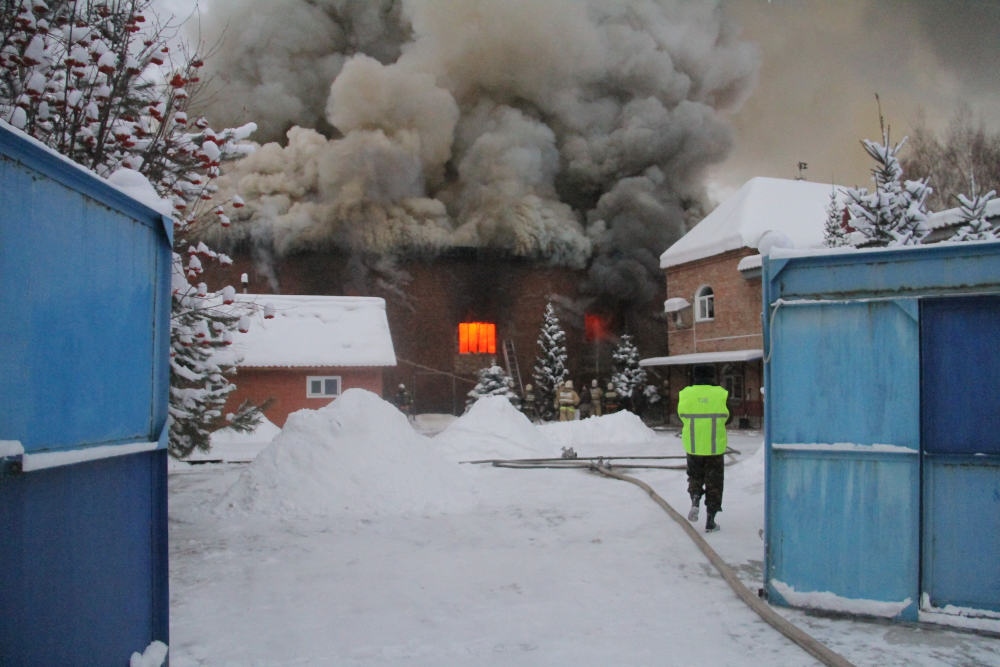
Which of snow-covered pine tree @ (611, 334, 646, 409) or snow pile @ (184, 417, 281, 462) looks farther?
snow-covered pine tree @ (611, 334, 646, 409)

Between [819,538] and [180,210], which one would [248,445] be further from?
[819,538]

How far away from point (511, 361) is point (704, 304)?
10.7 meters

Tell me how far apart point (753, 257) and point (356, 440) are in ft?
58.3

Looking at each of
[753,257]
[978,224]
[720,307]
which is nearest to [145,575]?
[978,224]

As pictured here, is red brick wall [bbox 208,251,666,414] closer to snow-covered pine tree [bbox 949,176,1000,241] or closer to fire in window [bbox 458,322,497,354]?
fire in window [bbox 458,322,497,354]

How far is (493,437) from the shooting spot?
16.5m

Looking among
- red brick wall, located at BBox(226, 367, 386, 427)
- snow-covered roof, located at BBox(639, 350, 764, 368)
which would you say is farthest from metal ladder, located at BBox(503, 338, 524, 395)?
red brick wall, located at BBox(226, 367, 386, 427)

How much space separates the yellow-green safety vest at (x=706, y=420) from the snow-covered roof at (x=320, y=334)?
18905 millimetres

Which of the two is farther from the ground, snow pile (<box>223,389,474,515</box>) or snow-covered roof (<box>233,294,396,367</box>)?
snow-covered roof (<box>233,294,396,367</box>)

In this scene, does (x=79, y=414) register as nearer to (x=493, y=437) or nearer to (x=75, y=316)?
(x=75, y=316)

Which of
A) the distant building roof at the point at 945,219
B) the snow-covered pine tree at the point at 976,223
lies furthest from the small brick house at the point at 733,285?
the snow-covered pine tree at the point at 976,223

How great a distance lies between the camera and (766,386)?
5.50 metres

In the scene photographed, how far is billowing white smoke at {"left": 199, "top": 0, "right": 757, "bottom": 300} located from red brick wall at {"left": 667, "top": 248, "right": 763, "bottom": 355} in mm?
7641

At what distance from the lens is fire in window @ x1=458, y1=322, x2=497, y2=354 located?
3584 centimetres
